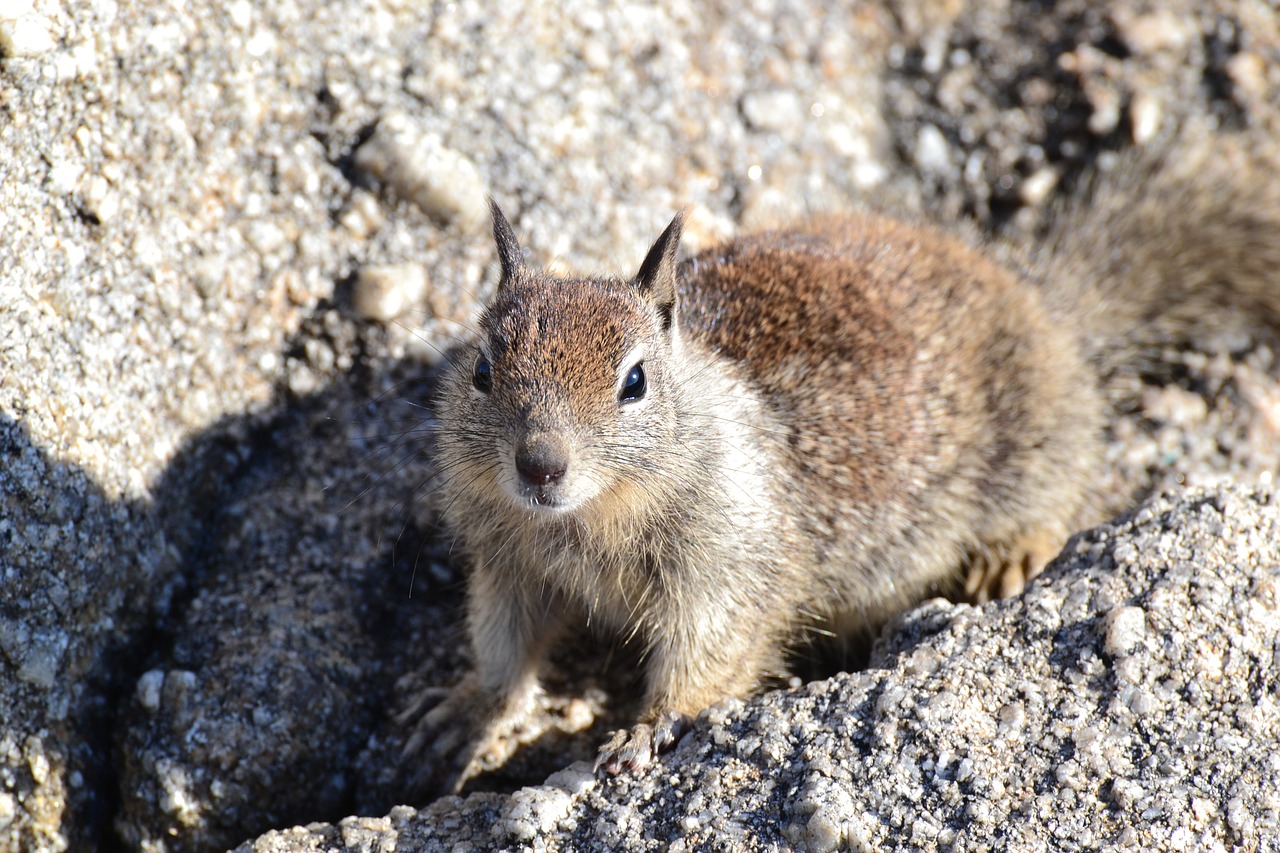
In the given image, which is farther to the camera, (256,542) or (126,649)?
(256,542)

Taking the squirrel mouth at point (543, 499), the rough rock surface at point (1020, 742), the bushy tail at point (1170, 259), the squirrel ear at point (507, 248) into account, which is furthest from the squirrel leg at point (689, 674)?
the bushy tail at point (1170, 259)

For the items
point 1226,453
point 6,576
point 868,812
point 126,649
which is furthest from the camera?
point 1226,453

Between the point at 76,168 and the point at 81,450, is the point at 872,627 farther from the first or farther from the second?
the point at 76,168

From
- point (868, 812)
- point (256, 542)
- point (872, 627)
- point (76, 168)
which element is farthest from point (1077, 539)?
point (76, 168)

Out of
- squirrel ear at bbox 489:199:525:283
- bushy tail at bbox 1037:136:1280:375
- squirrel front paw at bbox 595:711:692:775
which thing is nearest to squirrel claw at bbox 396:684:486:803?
squirrel front paw at bbox 595:711:692:775

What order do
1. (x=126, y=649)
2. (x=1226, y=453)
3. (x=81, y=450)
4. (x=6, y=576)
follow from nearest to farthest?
(x=6, y=576) → (x=81, y=450) → (x=126, y=649) → (x=1226, y=453)

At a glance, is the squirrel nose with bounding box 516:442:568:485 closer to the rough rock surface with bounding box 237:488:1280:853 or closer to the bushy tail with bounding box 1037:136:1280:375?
the rough rock surface with bounding box 237:488:1280:853
